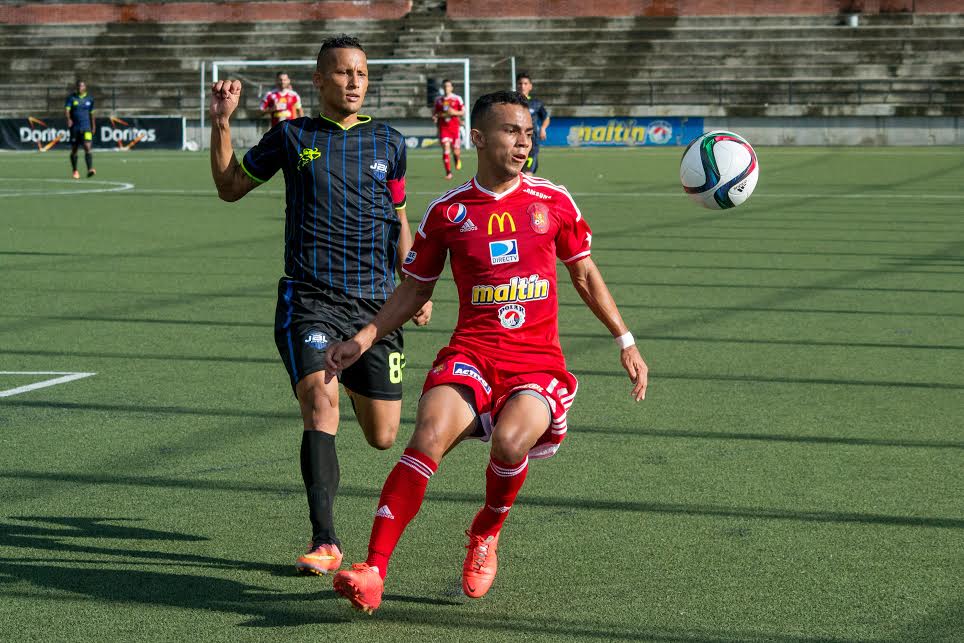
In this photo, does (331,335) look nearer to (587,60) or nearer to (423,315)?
(423,315)

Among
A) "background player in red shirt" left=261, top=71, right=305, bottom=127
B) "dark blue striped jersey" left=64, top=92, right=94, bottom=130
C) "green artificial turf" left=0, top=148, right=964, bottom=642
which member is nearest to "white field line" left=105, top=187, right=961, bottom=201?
"dark blue striped jersey" left=64, top=92, right=94, bottom=130

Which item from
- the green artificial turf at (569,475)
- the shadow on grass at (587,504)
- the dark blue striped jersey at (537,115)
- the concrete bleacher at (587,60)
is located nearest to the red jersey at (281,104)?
the dark blue striped jersey at (537,115)

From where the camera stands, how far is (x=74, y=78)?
47156 mm

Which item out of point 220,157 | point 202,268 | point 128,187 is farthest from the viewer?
point 128,187

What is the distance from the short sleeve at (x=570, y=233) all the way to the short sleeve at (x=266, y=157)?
1.17m

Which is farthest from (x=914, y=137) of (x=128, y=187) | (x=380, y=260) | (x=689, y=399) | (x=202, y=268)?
(x=380, y=260)

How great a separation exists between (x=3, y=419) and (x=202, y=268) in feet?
21.1

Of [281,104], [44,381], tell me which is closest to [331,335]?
[44,381]

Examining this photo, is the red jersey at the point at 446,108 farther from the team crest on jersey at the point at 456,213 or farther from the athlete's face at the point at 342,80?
the team crest on jersey at the point at 456,213

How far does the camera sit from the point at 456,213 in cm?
454

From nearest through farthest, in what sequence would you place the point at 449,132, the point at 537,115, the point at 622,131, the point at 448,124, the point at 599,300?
the point at 599,300
the point at 537,115
the point at 449,132
the point at 448,124
the point at 622,131

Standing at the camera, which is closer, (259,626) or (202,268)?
(259,626)

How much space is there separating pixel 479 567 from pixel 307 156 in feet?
5.57

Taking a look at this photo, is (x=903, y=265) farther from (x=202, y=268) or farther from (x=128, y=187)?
(x=128, y=187)
